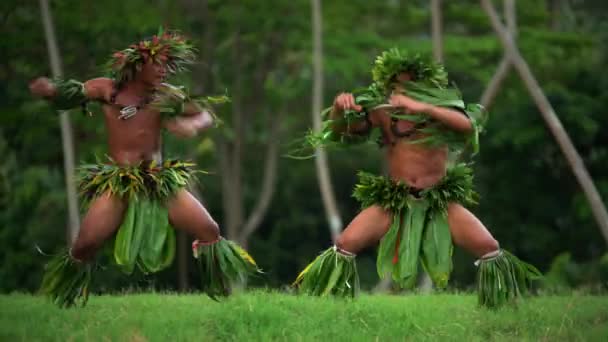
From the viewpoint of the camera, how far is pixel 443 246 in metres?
6.50

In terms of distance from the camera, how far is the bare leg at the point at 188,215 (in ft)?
21.8

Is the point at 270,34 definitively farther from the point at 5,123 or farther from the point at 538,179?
the point at 538,179

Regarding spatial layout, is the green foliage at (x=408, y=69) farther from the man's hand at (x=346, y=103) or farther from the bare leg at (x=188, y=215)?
the bare leg at (x=188, y=215)

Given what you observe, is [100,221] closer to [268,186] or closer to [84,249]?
[84,249]

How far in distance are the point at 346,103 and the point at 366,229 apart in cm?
83

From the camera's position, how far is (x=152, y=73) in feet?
22.0

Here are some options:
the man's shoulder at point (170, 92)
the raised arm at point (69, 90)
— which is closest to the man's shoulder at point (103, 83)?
the raised arm at point (69, 90)

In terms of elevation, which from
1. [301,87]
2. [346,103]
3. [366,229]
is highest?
[301,87]

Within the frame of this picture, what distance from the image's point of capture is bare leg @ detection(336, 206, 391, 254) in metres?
6.60

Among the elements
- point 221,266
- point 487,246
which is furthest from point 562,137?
point 221,266

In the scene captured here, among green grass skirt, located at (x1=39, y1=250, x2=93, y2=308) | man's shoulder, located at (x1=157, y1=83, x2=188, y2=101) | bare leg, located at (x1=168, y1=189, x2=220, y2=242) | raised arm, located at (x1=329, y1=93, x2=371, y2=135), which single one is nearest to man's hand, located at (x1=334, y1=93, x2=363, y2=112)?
raised arm, located at (x1=329, y1=93, x2=371, y2=135)

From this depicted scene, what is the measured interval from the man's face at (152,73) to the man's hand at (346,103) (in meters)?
1.17

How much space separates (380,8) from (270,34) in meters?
1.99

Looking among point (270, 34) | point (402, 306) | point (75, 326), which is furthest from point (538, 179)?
point (75, 326)
